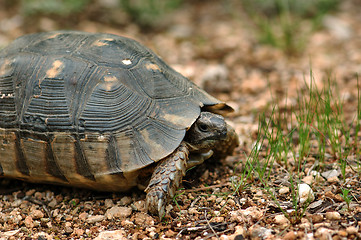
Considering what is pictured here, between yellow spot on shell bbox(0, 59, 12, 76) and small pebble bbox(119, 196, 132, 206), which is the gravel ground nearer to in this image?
small pebble bbox(119, 196, 132, 206)

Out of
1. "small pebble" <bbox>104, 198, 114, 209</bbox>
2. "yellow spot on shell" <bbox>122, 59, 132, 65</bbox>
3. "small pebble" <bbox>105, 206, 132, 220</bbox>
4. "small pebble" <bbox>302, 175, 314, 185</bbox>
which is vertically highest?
"yellow spot on shell" <bbox>122, 59, 132, 65</bbox>

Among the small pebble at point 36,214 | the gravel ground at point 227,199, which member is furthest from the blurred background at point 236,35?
the small pebble at point 36,214

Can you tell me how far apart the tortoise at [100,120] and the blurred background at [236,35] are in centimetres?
141

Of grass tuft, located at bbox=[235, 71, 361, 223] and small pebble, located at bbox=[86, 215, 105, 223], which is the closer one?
small pebble, located at bbox=[86, 215, 105, 223]

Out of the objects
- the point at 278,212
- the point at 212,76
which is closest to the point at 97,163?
the point at 278,212

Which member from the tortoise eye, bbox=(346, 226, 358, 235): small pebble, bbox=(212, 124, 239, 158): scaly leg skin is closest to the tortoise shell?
the tortoise eye

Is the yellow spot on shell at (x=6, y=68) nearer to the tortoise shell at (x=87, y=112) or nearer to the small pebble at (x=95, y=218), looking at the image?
the tortoise shell at (x=87, y=112)

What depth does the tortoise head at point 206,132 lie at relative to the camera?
Answer: 2.99 meters

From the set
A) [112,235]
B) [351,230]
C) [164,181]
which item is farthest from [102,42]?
[351,230]

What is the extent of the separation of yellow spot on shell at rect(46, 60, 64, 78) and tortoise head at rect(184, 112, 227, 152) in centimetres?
112

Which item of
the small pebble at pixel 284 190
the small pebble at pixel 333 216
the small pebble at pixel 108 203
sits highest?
the small pebble at pixel 284 190

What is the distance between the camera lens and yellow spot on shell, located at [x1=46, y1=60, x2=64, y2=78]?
117 inches

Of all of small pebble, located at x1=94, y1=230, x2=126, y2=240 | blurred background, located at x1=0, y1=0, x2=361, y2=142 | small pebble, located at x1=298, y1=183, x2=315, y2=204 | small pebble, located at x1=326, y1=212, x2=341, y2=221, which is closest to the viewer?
small pebble, located at x1=326, y1=212, x2=341, y2=221

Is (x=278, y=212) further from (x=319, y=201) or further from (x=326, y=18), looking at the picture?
(x=326, y=18)
